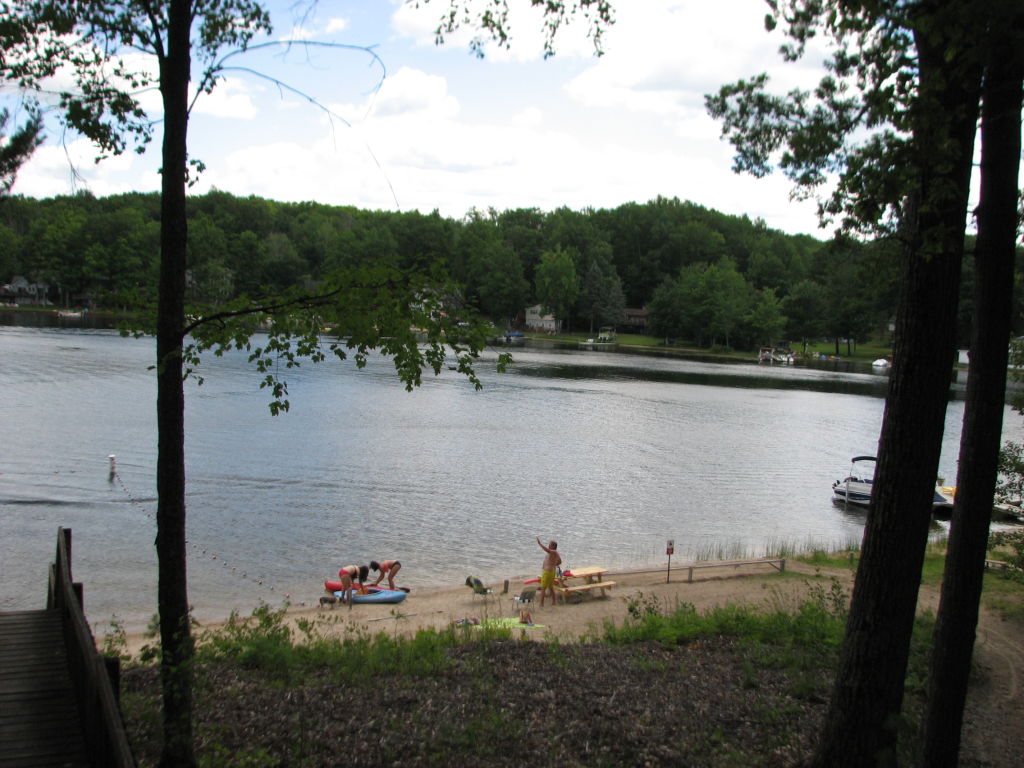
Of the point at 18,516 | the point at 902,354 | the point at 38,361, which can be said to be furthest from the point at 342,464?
the point at 38,361

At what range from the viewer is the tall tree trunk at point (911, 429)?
18.9ft

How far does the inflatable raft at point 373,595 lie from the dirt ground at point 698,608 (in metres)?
0.19

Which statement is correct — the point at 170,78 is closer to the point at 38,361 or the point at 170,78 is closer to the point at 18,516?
the point at 18,516

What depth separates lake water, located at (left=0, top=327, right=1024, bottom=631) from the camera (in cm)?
1991

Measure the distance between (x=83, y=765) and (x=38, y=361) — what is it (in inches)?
2357

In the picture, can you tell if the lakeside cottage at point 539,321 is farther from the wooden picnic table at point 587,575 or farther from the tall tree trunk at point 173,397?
the tall tree trunk at point 173,397

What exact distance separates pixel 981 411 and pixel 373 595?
43.0 feet

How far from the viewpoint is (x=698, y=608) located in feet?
50.5

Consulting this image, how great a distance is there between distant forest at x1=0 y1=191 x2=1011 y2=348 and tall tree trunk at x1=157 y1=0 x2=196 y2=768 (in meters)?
67.2

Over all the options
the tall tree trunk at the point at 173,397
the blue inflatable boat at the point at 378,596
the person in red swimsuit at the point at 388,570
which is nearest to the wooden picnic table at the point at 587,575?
the blue inflatable boat at the point at 378,596

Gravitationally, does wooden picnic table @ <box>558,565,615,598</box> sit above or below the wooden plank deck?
below

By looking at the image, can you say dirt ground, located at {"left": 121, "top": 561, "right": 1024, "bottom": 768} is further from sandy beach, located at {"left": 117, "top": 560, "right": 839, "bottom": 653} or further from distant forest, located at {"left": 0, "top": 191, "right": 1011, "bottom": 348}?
distant forest, located at {"left": 0, "top": 191, "right": 1011, "bottom": 348}

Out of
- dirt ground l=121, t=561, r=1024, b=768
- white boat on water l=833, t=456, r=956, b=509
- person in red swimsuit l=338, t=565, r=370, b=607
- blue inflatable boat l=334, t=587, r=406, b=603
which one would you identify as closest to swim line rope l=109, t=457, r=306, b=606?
person in red swimsuit l=338, t=565, r=370, b=607

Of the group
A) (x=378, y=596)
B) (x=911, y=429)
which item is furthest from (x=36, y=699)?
(x=378, y=596)
